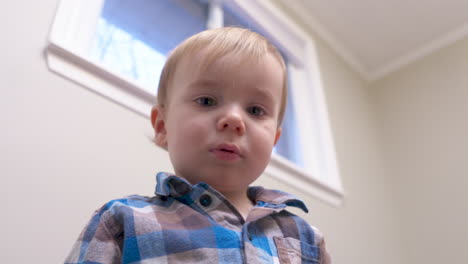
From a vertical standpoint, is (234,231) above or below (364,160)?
below

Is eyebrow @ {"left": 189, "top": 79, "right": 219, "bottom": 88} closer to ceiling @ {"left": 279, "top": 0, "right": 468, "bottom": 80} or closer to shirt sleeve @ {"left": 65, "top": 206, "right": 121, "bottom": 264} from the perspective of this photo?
shirt sleeve @ {"left": 65, "top": 206, "right": 121, "bottom": 264}

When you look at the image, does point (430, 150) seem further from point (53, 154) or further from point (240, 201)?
point (53, 154)

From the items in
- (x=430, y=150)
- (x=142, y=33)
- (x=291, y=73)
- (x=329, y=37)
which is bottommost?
(x=142, y=33)

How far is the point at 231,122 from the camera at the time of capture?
0.49 metres

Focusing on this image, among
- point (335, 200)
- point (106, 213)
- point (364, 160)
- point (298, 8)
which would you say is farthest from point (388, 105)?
point (106, 213)

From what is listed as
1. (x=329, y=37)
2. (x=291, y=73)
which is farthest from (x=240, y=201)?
(x=329, y=37)

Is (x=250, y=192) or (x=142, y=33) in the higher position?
(x=142, y=33)

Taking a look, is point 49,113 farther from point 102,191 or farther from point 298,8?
point 298,8

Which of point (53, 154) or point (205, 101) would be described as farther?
point (53, 154)

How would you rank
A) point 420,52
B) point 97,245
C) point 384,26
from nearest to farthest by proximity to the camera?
point 97,245, point 384,26, point 420,52

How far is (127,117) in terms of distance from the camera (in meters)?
0.82

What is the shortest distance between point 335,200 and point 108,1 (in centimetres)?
117

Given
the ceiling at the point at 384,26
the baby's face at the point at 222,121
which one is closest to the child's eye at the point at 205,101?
the baby's face at the point at 222,121

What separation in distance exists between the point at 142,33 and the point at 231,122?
2.89 ft
